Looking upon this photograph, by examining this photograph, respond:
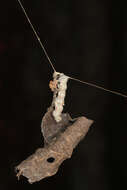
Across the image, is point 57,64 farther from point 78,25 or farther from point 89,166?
point 89,166

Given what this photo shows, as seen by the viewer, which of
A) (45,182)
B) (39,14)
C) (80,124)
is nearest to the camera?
(80,124)

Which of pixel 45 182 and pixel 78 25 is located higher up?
pixel 78 25

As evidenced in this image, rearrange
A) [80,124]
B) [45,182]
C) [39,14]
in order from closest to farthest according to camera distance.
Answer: [80,124]
[39,14]
[45,182]

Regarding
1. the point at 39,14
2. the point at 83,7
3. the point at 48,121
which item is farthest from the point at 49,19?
the point at 48,121

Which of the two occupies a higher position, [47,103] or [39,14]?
[39,14]

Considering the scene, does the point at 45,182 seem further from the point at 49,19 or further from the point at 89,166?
the point at 49,19

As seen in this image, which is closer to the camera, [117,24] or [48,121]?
[48,121]

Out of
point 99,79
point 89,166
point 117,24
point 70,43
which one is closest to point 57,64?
point 70,43

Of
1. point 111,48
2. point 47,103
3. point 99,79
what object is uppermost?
point 111,48

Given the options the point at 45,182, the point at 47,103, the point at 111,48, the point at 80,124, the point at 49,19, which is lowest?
the point at 45,182
